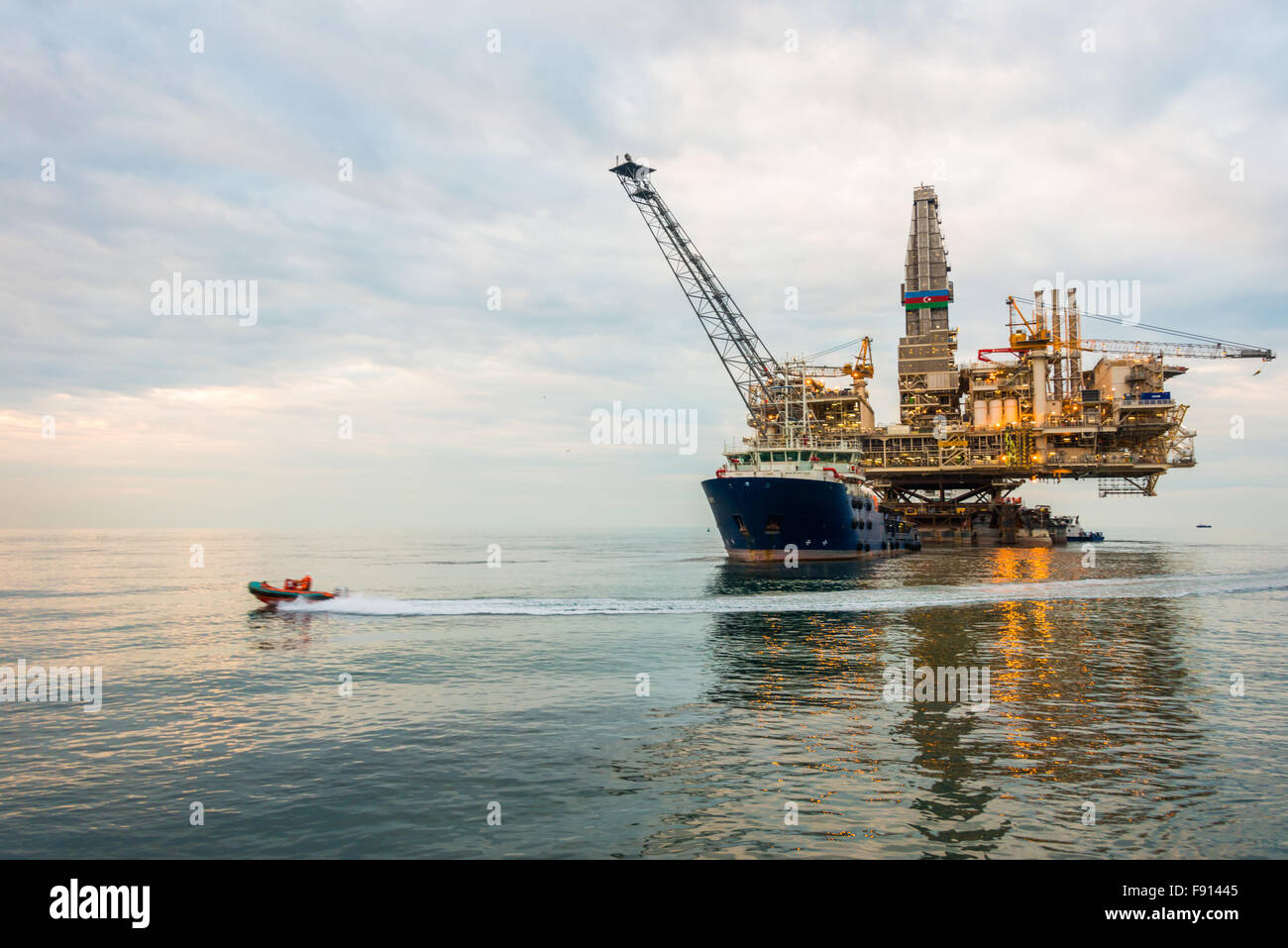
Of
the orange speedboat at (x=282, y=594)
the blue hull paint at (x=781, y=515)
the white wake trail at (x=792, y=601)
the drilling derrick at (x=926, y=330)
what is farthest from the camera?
the drilling derrick at (x=926, y=330)

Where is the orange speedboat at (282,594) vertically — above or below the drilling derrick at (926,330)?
below

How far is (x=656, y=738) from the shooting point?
21.8 metres

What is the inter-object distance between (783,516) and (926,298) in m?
88.0

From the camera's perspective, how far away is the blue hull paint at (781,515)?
82.6 meters

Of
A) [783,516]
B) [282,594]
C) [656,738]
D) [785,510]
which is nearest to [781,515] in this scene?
[783,516]

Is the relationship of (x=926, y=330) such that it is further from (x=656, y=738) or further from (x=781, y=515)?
(x=656, y=738)

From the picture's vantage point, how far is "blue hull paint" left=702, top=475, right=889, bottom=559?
271 ft

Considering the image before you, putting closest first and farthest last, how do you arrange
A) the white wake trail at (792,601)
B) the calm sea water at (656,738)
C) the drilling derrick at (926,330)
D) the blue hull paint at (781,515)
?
the calm sea water at (656,738) < the white wake trail at (792,601) < the blue hull paint at (781,515) < the drilling derrick at (926,330)

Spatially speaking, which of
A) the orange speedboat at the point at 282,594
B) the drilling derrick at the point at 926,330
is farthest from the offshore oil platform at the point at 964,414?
the orange speedboat at the point at 282,594

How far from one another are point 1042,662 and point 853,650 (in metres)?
7.80

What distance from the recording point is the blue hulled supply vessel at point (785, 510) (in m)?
82.8

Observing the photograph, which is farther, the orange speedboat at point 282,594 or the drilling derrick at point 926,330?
the drilling derrick at point 926,330

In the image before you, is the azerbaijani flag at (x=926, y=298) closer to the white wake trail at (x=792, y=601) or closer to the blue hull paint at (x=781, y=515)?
the blue hull paint at (x=781, y=515)
